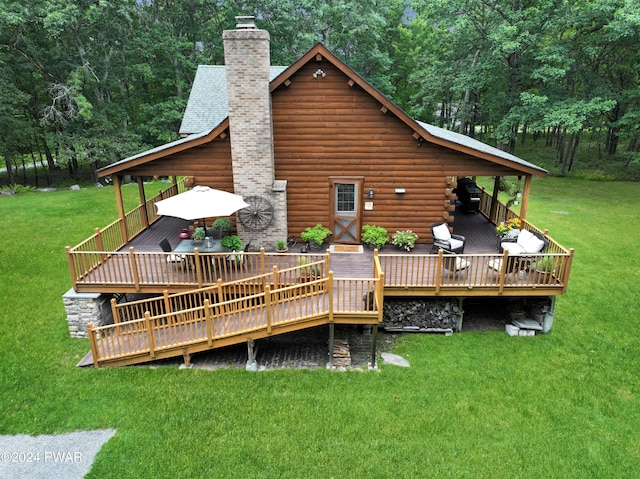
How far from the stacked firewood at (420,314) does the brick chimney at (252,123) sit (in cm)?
371

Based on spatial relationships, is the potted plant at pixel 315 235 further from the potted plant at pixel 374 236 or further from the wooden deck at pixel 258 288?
the potted plant at pixel 374 236

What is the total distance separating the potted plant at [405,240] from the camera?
1183 cm

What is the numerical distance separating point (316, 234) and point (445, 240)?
11.8ft

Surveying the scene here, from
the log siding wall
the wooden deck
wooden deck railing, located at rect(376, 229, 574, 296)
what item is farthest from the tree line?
the wooden deck

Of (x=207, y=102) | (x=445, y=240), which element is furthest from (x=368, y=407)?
(x=207, y=102)

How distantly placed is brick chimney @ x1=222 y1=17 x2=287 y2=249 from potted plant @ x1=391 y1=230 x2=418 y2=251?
328cm

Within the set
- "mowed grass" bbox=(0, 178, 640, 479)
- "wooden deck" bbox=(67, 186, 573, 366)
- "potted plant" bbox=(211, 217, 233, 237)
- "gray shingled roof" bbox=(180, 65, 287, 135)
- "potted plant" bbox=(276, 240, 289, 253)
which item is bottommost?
"mowed grass" bbox=(0, 178, 640, 479)

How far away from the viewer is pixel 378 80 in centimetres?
3356

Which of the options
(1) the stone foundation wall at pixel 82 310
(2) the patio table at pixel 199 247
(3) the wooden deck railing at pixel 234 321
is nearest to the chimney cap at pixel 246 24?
(2) the patio table at pixel 199 247

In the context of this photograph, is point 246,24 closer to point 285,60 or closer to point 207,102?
point 207,102

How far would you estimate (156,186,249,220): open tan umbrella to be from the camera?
970 cm

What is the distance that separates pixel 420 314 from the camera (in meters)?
10.3

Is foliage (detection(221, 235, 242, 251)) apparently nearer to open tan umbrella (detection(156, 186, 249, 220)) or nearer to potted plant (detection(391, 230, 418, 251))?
open tan umbrella (detection(156, 186, 249, 220))

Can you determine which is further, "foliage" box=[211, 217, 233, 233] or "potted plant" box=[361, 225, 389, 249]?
"potted plant" box=[361, 225, 389, 249]
